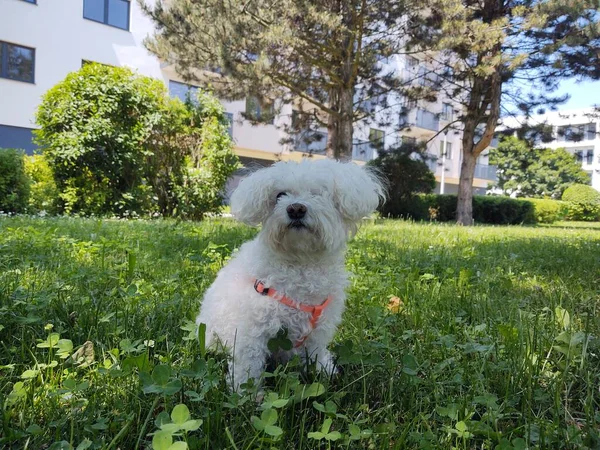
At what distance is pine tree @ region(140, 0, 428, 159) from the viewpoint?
35.9 ft

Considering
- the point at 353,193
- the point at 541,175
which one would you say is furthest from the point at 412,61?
the point at 541,175

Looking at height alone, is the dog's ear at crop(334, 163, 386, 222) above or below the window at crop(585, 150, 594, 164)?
below

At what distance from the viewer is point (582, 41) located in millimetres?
13055

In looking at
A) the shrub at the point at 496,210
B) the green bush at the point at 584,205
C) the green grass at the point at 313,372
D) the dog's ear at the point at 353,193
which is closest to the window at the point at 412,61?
the shrub at the point at 496,210

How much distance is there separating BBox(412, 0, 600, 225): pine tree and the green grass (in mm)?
10109

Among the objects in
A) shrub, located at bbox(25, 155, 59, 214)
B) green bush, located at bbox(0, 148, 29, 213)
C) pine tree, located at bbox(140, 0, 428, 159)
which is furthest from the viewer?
pine tree, located at bbox(140, 0, 428, 159)

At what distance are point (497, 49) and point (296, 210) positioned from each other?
46.2ft

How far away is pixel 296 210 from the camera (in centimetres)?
232

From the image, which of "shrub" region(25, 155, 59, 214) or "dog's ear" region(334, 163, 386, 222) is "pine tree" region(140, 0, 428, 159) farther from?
"dog's ear" region(334, 163, 386, 222)

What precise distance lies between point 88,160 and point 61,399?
9.75m

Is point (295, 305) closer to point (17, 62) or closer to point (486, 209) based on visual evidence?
point (17, 62)

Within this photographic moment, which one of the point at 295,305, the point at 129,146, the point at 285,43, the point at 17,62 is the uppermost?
the point at 17,62

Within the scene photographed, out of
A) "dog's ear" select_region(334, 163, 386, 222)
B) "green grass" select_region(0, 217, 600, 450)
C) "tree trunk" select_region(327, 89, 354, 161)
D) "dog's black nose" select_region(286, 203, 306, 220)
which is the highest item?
"tree trunk" select_region(327, 89, 354, 161)

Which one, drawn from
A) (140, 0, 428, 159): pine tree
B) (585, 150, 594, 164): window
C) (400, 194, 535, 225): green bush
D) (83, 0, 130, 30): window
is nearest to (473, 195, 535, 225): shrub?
(400, 194, 535, 225): green bush
